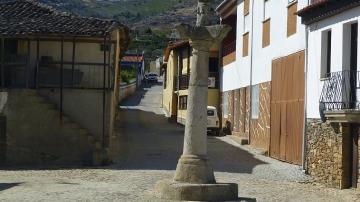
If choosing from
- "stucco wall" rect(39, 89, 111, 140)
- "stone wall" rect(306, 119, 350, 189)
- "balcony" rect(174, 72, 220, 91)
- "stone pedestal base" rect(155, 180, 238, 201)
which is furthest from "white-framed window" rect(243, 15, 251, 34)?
"stone pedestal base" rect(155, 180, 238, 201)

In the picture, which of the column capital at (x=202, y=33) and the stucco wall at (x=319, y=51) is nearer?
the column capital at (x=202, y=33)

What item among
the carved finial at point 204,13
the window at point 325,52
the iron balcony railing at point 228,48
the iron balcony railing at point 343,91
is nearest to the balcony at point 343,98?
the iron balcony railing at point 343,91

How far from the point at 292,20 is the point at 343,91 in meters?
6.04

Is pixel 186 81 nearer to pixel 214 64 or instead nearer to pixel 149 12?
pixel 214 64

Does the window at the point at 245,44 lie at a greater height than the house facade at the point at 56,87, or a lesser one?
greater

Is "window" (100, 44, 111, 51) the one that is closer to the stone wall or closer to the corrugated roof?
the stone wall

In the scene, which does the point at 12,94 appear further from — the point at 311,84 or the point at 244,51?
the point at 244,51

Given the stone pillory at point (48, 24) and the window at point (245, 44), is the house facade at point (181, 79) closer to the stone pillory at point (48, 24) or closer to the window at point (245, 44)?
the window at point (245, 44)

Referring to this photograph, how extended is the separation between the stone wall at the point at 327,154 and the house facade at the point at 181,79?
62.1 feet

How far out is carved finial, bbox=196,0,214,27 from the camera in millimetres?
13234

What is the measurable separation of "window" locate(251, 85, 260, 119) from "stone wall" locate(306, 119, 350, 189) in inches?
308

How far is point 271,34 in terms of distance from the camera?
25359 millimetres

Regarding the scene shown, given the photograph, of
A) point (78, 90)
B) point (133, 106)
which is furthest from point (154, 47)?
point (78, 90)

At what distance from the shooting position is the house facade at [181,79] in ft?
127
